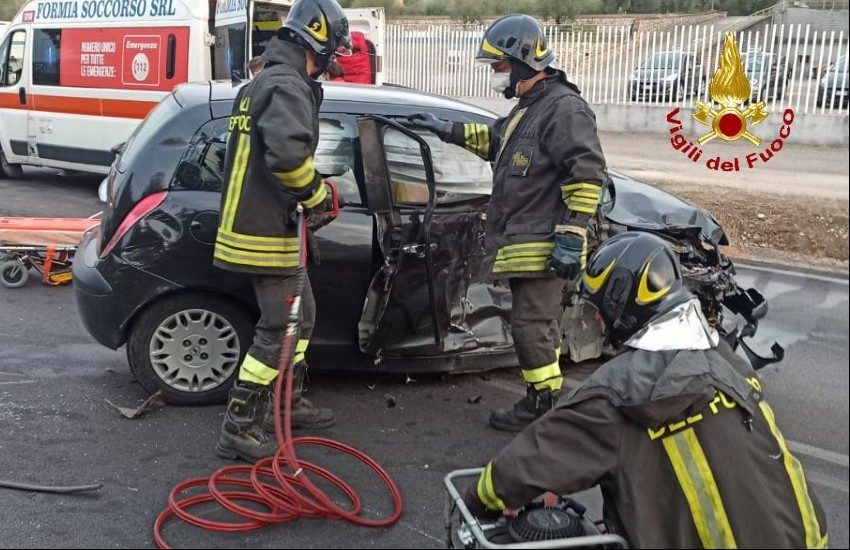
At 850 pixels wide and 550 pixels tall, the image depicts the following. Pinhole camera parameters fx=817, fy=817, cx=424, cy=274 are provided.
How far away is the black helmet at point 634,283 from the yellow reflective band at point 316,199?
1.65m

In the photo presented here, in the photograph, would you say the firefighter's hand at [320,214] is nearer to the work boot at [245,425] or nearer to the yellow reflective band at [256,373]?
the yellow reflective band at [256,373]

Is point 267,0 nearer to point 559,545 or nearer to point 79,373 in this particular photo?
point 79,373

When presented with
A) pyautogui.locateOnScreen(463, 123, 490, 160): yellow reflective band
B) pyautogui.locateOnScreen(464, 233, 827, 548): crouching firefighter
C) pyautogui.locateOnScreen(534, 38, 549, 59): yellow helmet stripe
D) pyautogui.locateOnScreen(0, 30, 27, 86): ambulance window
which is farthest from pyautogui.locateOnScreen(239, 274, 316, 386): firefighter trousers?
pyautogui.locateOnScreen(0, 30, 27, 86): ambulance window

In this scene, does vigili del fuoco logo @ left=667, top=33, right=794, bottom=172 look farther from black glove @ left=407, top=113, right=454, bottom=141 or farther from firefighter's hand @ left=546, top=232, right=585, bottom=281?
black glove @ left=407, top=113, right=454, bottom=141

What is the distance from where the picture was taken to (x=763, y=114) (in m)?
2.83

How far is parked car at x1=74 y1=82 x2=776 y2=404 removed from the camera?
13.4 feet

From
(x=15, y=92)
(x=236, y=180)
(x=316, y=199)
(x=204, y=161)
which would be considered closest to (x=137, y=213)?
(x=204, y=161)

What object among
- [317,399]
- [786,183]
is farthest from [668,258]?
[317,399]

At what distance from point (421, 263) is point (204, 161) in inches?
48.0

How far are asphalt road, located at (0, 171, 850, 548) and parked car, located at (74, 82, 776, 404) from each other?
293 mm

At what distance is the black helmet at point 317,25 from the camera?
3.56 m

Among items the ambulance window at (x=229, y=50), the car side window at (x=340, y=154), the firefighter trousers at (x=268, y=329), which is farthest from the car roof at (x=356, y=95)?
the ambulance window at (x=229, y=50)

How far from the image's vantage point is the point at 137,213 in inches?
161

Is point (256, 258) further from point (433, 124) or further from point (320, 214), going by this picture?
point (433, 124)
